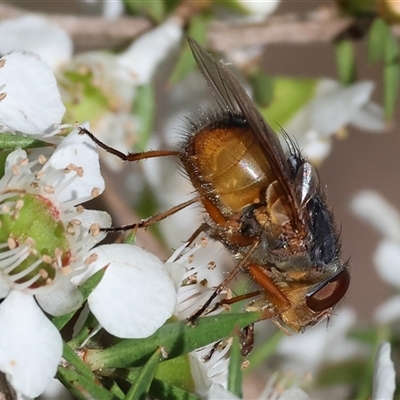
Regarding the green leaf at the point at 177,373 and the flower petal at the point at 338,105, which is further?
the flower petal at the point at 338,105

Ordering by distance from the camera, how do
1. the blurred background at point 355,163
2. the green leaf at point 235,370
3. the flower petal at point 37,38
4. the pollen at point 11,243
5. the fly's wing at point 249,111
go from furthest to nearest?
the blurred background at point 355,163 < the flower petal at point 37,38 < the fly's wing at point 249,111 < the pollen at point 11,243 < the green leaf at point 235,370

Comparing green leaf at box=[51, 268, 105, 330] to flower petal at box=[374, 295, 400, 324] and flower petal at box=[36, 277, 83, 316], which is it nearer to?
flower petal at box=[36, 277, 83, 316]

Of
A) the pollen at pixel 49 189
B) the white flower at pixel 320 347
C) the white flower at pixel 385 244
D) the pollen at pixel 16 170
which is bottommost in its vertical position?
the white flower at pixel 320 347

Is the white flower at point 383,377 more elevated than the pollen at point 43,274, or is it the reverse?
the pollen at point 43,274

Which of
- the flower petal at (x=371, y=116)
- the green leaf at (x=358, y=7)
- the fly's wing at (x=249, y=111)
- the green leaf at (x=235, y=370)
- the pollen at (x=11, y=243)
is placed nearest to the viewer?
the green leaf at (x=235, y=370)

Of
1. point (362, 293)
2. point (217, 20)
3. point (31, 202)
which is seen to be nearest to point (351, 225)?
point (362, 293)

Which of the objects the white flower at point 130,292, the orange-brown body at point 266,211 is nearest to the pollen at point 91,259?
the white flower at point 130,292

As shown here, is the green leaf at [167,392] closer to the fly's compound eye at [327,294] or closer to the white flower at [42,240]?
the white flower at [42,240]

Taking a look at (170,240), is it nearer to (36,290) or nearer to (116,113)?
(116,113)

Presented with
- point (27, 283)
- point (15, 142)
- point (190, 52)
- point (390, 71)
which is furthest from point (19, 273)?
point (390, 71)
